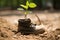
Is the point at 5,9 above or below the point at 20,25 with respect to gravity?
below

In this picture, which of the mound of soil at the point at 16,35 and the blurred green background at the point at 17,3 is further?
the blurred green background at the point at 17,3

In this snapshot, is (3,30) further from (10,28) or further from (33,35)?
(33,35)

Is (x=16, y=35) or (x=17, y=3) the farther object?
(x=17, y=3)

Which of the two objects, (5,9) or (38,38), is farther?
(5,9)

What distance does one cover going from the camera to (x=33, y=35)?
2271mm

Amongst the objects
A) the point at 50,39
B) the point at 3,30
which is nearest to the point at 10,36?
the point at 3,30

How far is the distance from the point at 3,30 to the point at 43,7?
5.33 meters

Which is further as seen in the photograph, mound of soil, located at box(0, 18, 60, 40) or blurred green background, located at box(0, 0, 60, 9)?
blurred green background, located at box(0, 0, 60, 9)

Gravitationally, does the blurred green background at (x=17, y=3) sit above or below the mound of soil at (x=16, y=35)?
below

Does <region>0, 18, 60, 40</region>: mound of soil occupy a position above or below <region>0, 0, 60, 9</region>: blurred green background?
above

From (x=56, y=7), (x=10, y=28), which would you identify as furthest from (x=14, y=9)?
(x=10, y=28)

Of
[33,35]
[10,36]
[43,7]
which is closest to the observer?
[10,36]

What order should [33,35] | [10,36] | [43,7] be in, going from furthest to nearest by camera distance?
[43,7]
[33,35]
[10,36]

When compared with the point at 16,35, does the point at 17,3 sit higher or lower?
lower
